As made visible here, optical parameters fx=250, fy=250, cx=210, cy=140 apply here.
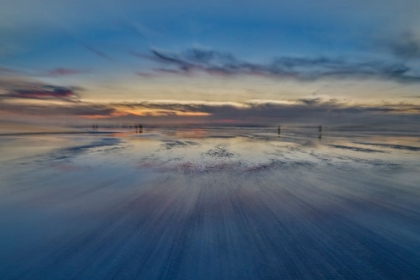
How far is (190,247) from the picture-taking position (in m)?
3.16

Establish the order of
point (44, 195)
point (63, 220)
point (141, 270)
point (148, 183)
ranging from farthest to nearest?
point (148, 183) < point (44, 195) < point (63, 220) < point (141, 270)

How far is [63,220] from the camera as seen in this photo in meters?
4.05

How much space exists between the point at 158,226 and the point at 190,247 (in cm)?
83

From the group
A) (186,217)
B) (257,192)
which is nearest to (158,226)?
(186,217)

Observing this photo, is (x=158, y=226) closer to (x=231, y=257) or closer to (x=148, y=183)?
(x=231, y=257)

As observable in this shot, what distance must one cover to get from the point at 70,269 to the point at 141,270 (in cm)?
78

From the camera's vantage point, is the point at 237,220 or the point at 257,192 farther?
the point at 257,192

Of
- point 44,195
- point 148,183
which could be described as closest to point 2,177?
point 44,195

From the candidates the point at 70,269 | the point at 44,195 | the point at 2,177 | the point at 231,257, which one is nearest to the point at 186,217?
the point at 231,257

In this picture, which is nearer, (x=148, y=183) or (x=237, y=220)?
(x=237, y=220)

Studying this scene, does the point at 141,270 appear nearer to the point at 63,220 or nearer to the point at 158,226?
the point at 158,226

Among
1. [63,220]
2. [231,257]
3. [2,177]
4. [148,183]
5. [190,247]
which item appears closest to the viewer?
[231,257]

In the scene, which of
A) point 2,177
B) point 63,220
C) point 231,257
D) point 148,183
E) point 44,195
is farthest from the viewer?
point 2,177

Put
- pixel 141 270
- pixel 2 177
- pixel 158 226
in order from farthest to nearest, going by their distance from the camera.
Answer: pixel 2 177
pixel 158 226
pixel 141 270
